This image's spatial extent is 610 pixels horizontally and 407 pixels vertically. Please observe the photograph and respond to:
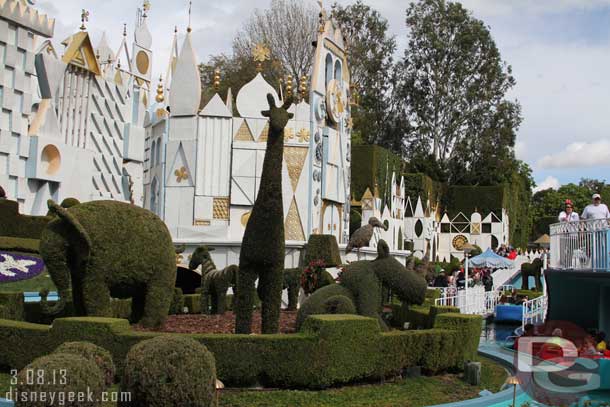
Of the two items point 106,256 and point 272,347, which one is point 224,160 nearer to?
point 106,256

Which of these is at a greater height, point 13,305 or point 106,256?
point 106,256

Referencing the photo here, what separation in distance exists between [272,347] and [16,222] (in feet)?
54.2

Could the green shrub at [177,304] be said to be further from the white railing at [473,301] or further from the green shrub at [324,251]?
the white railing at [473,301]

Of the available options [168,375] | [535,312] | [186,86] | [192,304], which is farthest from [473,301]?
[168,375]

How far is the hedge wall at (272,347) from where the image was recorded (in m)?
9.77

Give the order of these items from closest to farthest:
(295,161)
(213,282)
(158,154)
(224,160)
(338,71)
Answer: (213,282), (224,160), (295,161), (158,154), (338,71)

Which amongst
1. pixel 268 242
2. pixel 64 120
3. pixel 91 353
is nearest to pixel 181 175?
pixel 64 120

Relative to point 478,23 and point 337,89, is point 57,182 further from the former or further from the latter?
point 478,23

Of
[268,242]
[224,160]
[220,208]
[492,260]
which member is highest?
[224,160]

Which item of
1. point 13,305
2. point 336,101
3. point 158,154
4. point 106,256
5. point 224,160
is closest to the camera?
point 106,256

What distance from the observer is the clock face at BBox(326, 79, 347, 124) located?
29844 mm

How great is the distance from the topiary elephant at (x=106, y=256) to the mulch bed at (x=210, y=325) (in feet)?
2.61

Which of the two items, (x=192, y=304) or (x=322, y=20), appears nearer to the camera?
(x=192, y=304)

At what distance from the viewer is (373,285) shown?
12445 millimetres
